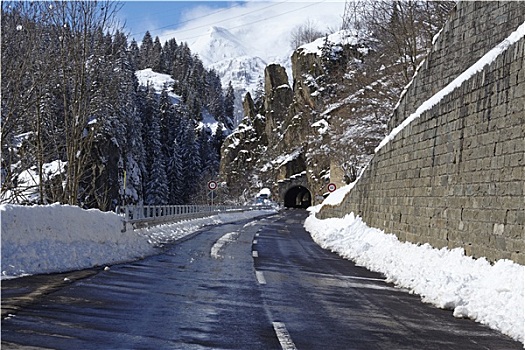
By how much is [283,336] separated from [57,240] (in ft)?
25.9

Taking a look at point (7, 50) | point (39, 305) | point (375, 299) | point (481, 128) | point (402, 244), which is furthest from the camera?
point (7, 50)

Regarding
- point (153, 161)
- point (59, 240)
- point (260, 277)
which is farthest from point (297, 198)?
point (260, 277)

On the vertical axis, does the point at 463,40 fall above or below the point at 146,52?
below

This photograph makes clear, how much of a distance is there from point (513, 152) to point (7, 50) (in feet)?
50.2

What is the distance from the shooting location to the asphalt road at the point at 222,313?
6.26 metres

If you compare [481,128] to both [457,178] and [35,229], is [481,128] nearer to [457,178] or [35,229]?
[457,178]

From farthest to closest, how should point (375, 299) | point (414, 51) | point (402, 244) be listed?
point (414, 51) < point (402, 244) < point (375, 299)

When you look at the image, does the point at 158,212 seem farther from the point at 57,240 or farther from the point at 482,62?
the point at 482,62

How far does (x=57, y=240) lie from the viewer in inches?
502

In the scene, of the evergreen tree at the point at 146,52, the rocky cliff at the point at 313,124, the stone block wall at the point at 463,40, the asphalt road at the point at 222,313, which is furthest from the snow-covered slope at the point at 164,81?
the asphalt road at the point at 222,313

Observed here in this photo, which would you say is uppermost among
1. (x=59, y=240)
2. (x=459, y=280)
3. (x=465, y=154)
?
(x=465, y=154)

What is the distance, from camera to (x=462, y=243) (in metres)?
12.0

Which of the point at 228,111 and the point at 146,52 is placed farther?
the point at 146,52

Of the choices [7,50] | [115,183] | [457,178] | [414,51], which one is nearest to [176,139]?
[115,183]
